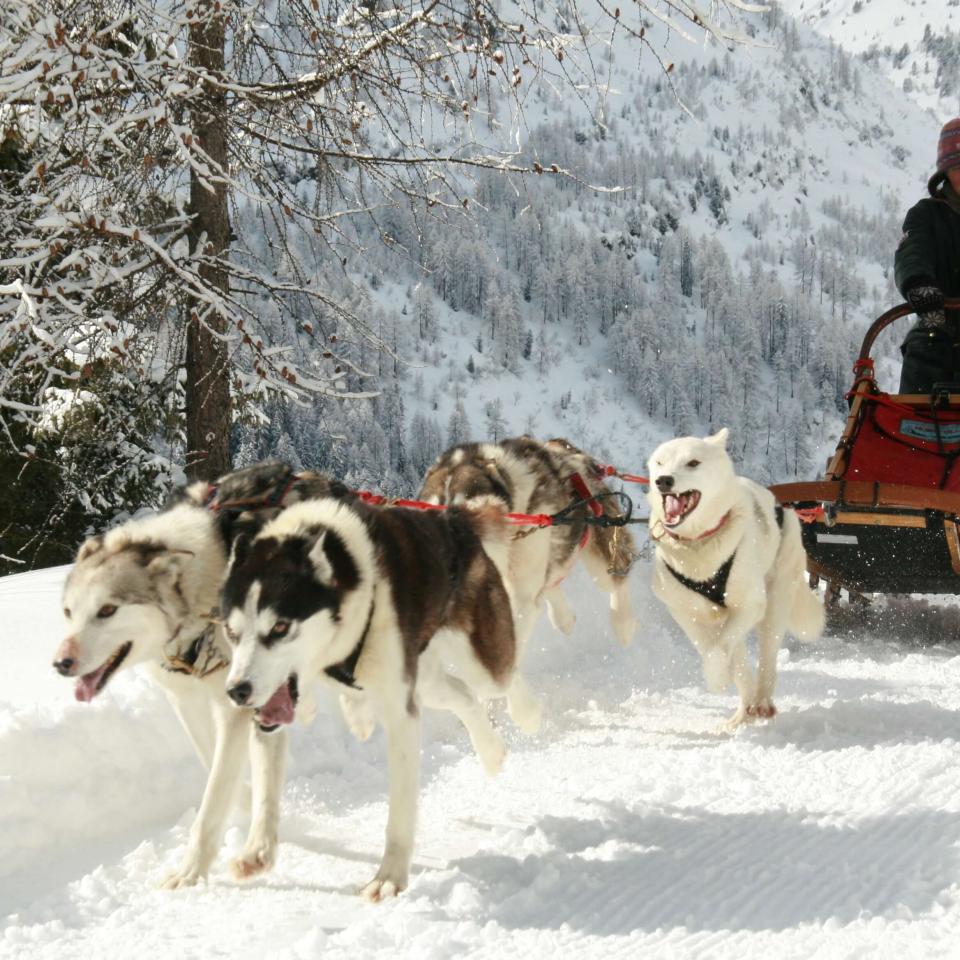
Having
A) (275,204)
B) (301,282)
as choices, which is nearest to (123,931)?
(275,204)

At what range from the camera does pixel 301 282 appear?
727 cm

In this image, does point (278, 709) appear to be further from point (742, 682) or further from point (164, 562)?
point (742, 682)

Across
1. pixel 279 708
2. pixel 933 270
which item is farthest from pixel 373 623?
pixel 933 270

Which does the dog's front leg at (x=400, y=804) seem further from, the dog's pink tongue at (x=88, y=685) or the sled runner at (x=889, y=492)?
the sled runner at (x=889, y=492)

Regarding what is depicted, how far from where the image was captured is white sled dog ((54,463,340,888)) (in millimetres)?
2975

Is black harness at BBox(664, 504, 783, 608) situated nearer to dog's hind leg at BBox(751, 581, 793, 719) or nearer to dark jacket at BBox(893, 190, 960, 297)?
dog's hind leg at BBox(751, 581, 793, 719)

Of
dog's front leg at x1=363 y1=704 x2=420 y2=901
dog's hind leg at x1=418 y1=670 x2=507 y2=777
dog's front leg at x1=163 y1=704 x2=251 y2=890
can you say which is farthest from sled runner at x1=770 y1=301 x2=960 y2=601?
dog's front leg at x1=163 y1=704 x2=251 y2=890

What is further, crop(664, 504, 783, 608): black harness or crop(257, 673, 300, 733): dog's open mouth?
crop(664, 504, 783, 608): black harness

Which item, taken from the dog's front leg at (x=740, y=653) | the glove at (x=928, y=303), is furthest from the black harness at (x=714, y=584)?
the glove at (x=928, y=303)

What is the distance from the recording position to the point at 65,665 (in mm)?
2793

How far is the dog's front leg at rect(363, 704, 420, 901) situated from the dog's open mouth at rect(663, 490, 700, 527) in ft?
6.57

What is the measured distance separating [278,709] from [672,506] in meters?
2.52

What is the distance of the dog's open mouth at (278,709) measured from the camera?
2.70 m

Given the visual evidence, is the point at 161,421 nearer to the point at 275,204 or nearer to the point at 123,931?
the point at 275,204
